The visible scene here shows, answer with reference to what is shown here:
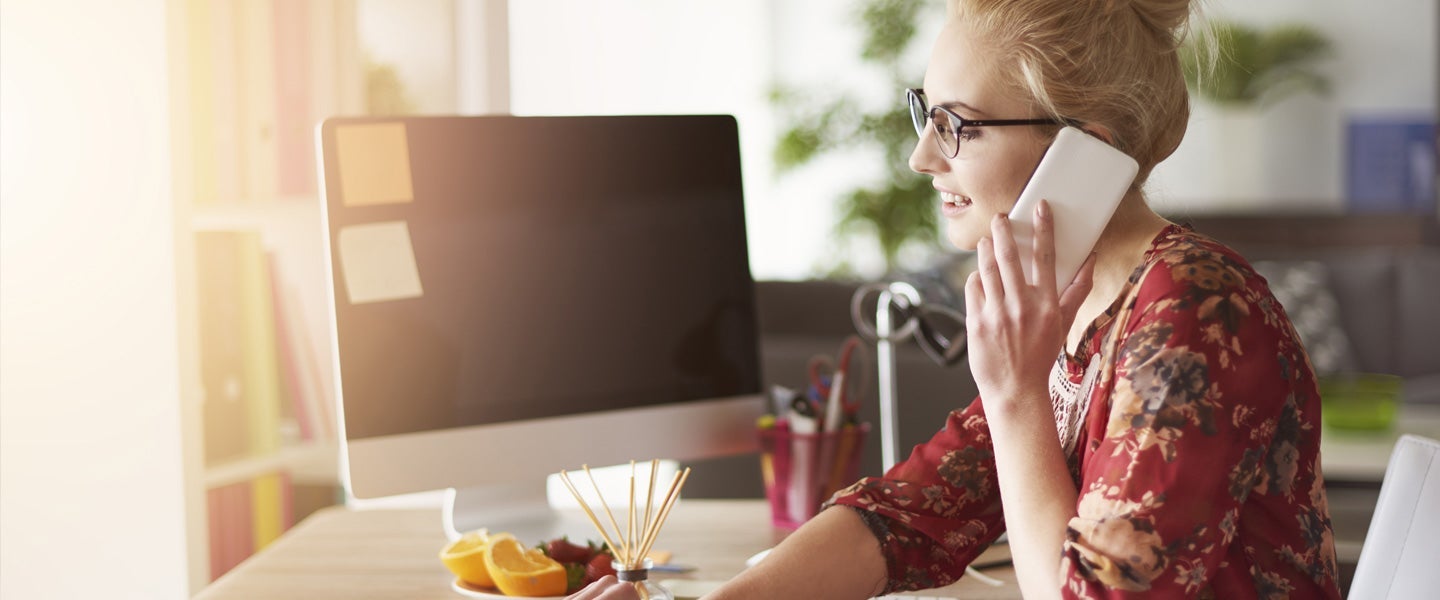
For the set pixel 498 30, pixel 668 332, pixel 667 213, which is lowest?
pixel 668 332

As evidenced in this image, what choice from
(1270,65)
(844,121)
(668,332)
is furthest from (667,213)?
(1270,65)

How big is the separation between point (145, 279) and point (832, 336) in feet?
7.73

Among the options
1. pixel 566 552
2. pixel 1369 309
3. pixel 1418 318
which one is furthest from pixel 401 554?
pixel 1418 318

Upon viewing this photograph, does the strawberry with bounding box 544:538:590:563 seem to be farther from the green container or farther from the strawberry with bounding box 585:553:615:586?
the green container

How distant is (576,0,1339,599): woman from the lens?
0.91 metres

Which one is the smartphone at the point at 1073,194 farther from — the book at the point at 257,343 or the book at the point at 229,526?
the book at the point at 229,526

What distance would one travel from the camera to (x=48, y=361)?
1.34 m

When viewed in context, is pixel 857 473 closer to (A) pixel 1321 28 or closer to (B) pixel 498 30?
(B) pixel 498 30

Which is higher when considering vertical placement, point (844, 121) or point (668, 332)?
point (844, 121)

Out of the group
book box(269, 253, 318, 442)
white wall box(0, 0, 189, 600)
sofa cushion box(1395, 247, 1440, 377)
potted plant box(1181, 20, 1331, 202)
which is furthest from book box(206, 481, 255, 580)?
potted plant box(1181, 20, 1331, 202)

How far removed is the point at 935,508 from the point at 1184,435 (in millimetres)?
380

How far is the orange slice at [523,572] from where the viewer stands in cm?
129

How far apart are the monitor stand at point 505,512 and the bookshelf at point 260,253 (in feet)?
1.46

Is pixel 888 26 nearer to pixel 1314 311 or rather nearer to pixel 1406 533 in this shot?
pixel 1314 311
